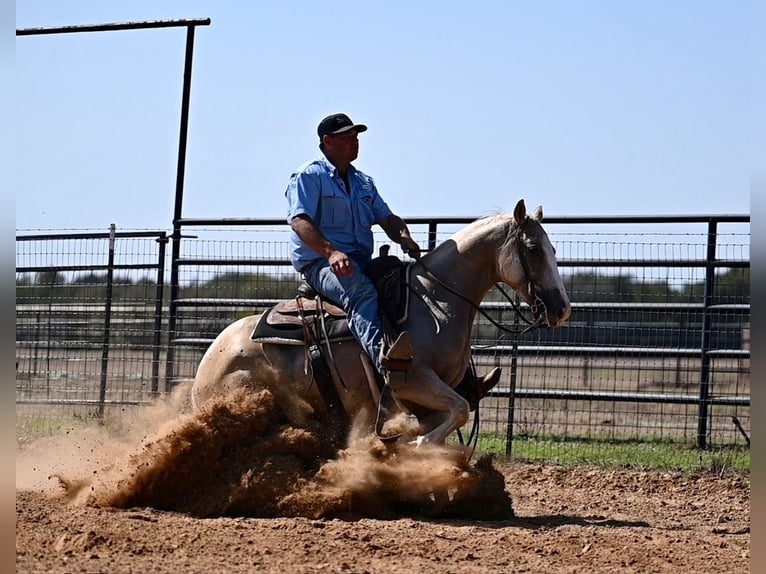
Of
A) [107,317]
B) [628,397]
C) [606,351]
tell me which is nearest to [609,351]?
[606,351]

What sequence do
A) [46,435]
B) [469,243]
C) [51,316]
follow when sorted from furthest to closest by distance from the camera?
1. [51,316]
2. [46,435]
3. [469,243]

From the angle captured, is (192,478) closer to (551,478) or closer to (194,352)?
(551,478)

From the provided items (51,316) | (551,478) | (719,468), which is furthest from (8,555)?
(51,316)

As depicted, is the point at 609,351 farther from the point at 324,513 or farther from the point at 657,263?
the point at 324,513

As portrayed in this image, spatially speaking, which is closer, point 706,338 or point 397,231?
point 397,231

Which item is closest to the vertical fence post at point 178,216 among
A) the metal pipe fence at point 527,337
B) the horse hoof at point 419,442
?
the metal pipe fence at point 527,337

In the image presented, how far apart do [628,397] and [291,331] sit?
4083 millimetres

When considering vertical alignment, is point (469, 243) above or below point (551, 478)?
above

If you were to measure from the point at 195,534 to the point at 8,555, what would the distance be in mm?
1333

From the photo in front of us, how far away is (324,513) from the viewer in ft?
22.2

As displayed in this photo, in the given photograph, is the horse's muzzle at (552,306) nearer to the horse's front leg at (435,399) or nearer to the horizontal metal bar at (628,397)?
the horse's front leg at (435,399)

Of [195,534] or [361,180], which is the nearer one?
[195,534]

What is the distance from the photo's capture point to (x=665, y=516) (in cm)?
774

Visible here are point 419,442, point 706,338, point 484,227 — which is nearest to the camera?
point 419,442
